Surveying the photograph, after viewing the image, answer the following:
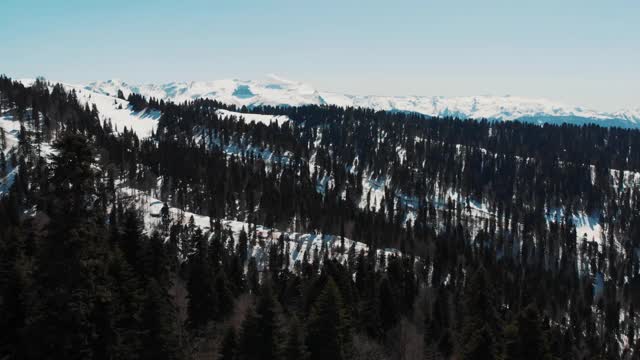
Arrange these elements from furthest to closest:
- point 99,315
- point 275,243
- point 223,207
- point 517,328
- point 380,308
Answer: point 223,207 < point 275,243 < point 380,308 < point 517,328 < point 99,315

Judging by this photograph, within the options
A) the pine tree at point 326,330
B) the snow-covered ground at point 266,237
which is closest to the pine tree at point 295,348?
the pine tree at point 326,330

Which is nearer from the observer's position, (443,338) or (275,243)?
(443,338)

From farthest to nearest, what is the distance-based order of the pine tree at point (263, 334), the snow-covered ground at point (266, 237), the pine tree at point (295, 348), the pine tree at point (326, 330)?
the snow-covered ground at point (266, 237)
the pine tree at point (263, 334)
the pine tree at point (326, 330)
the pine tree at point (295, 348)

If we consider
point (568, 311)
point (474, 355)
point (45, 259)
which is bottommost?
point (568, 311)

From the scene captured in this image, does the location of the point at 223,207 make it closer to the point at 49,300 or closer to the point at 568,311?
the point at 568,311

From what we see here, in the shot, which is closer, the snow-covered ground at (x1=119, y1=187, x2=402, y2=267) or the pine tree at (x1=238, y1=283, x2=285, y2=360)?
the pine tree at (x1=238, y1=283, x2=285, y2=360)

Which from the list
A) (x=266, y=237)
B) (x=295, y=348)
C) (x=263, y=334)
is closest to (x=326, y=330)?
(x=295, y=348)


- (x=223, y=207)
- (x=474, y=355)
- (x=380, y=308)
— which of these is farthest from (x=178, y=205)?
(x=474, y=355)

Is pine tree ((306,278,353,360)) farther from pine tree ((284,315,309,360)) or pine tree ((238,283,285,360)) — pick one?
pine tree ((238,283,285,360))

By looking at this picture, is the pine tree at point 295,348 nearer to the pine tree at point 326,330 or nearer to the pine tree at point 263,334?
the pine tree at point 326,330

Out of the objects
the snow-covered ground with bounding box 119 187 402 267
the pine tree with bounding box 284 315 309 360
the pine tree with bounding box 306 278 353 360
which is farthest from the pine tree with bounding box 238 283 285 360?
the snow-covered ground with bounding box 119 187 402 267

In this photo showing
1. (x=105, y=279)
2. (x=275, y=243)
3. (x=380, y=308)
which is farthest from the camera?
(x=275, y=243)
